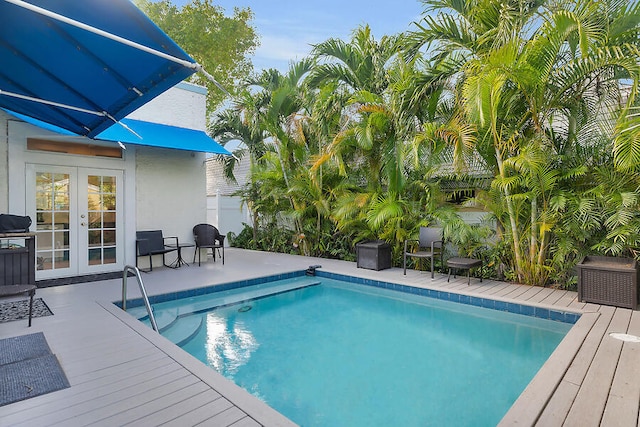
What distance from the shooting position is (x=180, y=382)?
3178 mm

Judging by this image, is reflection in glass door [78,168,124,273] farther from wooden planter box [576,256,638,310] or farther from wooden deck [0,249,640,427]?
wooden planter box [576,256,638,310]

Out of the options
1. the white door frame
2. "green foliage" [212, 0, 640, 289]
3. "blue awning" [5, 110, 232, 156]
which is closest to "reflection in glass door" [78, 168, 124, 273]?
the white door frame

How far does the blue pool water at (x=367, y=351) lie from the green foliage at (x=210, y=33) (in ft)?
50.8

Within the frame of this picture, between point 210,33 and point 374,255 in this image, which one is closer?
point 374,255

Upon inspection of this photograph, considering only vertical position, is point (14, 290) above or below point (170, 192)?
below

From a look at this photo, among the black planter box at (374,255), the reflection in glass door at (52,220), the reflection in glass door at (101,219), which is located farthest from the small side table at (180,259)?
the black planter box at (374,255)

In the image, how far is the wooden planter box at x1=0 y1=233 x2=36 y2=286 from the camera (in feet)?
19.0

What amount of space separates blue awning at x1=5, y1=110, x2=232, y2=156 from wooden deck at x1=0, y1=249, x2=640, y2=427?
10.7ft

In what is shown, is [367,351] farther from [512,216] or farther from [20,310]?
[20,310]

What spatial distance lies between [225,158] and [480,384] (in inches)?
450

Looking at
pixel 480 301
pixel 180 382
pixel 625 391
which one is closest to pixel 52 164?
pixel 180 382

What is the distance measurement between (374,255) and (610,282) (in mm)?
4449

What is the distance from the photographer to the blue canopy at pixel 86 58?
9.43ft

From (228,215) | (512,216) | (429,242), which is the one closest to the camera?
(512,216)
